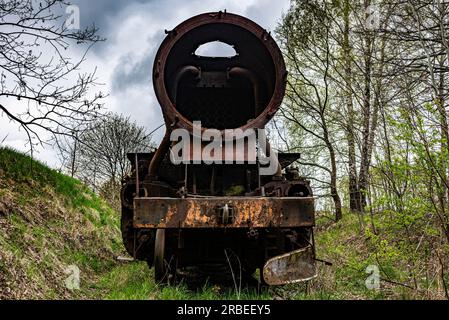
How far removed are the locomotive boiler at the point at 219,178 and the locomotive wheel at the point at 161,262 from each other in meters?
0.01

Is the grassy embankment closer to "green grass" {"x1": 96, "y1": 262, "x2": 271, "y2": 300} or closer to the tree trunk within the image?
"green grass" {"x1": 96, "y1": 262, "x2": 271, "y2": 300}

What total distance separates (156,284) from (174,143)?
146 centimetres

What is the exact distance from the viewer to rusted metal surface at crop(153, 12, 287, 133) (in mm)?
4559

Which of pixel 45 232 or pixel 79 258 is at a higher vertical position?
pixel 45 232

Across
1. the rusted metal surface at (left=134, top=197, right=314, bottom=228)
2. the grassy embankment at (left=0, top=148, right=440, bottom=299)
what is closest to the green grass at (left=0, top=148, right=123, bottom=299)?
the grassy embankment at (left=0, top=148, right=440, bottom=299)

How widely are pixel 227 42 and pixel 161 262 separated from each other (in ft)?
8.10

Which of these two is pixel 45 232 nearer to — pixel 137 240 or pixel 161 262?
pixel 137 240

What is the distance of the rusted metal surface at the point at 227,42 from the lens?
4.56 metres

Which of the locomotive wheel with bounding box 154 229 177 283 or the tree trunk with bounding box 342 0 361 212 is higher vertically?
the tree trunk with bounding box 342 0 361 212

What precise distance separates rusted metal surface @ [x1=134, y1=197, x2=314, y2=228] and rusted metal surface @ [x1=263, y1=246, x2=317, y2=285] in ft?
1.07

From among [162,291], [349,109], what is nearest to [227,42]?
[162,291]

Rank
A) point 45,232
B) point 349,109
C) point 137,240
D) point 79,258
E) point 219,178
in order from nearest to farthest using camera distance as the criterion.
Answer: point 137,240 → point 219,178 → point 45,232 → point 79,258 → point 349,109

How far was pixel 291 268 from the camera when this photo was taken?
4.23m
